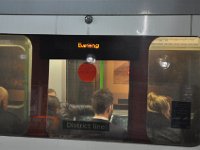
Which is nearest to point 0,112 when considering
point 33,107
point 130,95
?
point 33,107

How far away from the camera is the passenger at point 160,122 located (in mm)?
3736

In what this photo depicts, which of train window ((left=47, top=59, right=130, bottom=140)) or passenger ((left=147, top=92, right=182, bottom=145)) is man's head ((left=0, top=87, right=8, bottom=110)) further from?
passenger ((left=147, top=92, right=182, bottom=145))

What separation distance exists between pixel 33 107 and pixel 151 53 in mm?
1141

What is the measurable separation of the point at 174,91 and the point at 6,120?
1540 mm

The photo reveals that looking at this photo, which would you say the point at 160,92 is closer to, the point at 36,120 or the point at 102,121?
the point at 102,121

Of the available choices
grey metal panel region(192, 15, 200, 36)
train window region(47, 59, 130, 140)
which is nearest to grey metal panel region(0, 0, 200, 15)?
grey metal panel region(192, 15, 200, 36)

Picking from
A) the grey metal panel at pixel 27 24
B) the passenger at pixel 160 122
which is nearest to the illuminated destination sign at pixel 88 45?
the grey metal panel at pixel 27 24

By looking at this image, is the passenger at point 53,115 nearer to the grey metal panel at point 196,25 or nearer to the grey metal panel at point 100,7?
the grey metal panel at point 100,7

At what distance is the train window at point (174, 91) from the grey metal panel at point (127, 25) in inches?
3.3

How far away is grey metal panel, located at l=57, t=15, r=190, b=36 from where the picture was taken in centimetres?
370

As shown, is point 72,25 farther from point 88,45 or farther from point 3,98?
point 3,98

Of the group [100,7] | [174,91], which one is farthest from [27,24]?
[174,91]

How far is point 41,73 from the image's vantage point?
13.0ft

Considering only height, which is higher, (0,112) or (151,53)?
(151,53)
